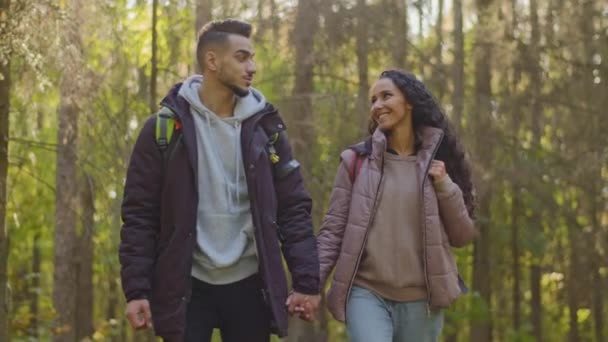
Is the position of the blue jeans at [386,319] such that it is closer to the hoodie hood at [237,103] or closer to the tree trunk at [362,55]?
the hoodie hood at [237,103]

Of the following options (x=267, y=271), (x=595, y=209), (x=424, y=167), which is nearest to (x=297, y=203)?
(x=267, y=271)

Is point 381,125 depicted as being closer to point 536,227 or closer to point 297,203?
point 297,203

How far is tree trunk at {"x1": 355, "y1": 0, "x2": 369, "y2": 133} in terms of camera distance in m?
15.4

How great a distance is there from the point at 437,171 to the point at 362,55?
10.2m

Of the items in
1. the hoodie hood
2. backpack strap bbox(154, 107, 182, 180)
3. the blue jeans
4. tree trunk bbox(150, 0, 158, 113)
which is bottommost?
the blue jeans

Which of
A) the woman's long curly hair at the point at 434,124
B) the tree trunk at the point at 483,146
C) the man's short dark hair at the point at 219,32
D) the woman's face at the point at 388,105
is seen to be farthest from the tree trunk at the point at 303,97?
the man's short dark hair at the point at 219,32

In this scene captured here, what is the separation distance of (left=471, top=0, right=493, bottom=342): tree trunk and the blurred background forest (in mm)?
33

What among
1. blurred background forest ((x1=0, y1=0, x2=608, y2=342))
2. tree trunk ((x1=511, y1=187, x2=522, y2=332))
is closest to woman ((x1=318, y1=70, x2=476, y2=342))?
blurred background forest ((x1=0, y1=0, x2=608, y2=342))

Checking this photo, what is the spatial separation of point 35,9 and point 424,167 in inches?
177

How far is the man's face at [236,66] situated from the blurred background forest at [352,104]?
206 inches

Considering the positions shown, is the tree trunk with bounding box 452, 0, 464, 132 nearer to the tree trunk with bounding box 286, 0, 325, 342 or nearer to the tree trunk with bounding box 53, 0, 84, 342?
the tree trunk with bounding box 286, 0, 325, 342

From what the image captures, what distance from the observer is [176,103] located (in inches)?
189

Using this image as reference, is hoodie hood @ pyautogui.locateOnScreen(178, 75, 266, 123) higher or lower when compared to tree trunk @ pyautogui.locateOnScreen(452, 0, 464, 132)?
lower

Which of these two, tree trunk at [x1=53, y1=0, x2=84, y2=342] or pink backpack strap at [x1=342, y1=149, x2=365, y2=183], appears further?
tree trunk at [x1=53, y1=0, x2=84, y2=342]
